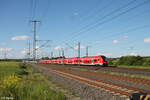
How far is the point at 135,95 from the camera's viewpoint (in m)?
4.82

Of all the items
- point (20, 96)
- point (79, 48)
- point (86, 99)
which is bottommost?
point (86, 99)

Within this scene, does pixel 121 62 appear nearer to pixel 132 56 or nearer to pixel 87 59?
pixel 132 56

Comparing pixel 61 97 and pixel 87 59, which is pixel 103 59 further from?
pixel 61 97

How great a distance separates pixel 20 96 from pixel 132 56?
1584 inches

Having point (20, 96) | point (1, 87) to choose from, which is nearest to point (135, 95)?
point (20, 96)

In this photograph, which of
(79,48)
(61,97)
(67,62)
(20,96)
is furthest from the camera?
(67,62)

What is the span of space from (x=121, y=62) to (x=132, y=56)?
19.0 feet

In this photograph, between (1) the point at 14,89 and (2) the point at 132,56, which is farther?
(2) the point at 132,56

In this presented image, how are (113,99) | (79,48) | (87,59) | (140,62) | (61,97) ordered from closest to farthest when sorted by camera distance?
(61,97) < (113,99) < (79,48) < (140,62) < (87,59)

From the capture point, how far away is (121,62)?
1863 inches

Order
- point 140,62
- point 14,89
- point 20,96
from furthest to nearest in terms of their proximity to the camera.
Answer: point 140,62, point 14,89, point 20,96

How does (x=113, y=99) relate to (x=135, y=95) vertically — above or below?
below

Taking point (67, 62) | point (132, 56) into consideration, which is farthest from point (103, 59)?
point (67, 62)

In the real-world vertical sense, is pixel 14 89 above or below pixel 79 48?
below
